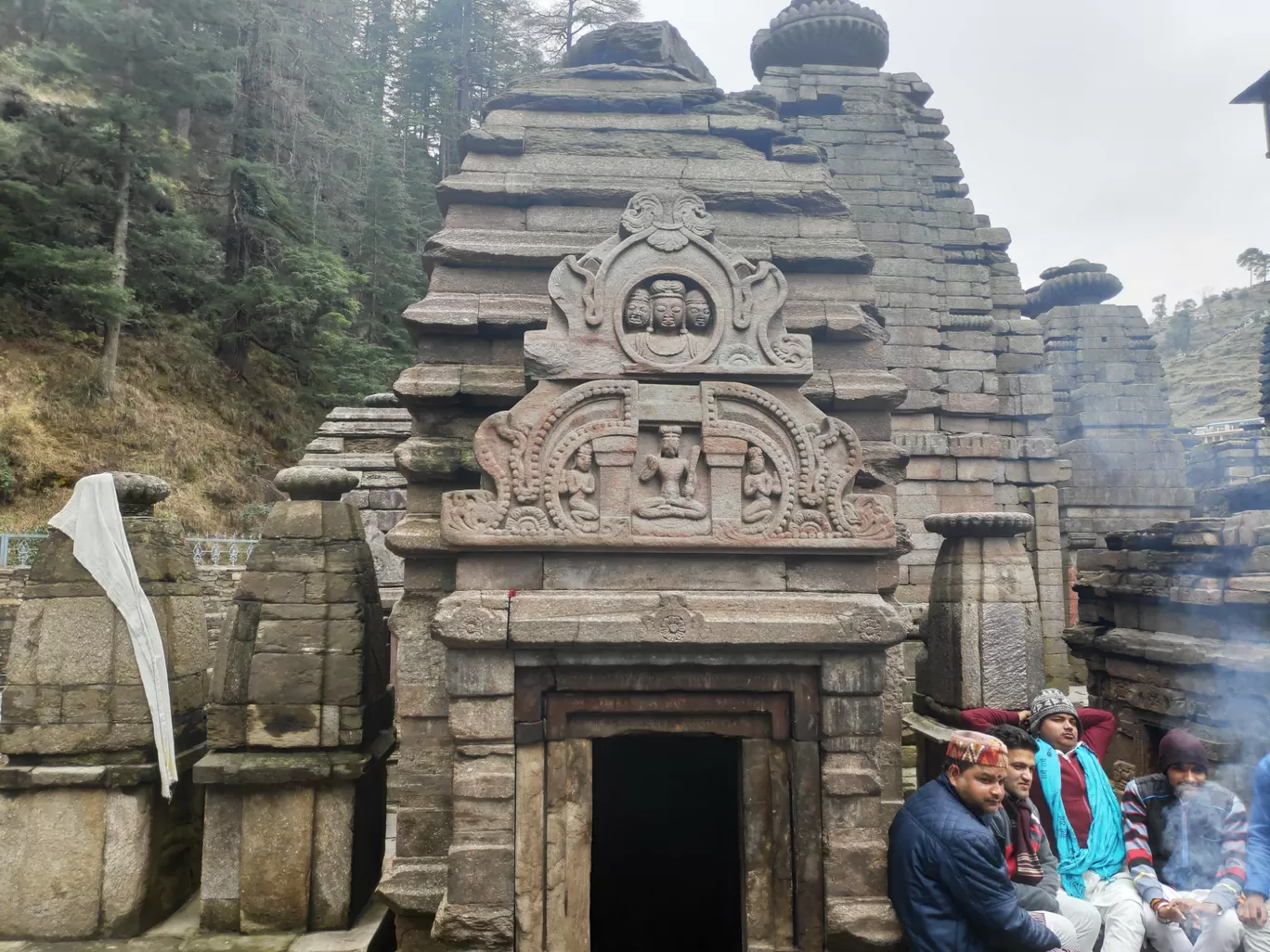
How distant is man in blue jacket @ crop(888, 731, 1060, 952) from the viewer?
12.4ft

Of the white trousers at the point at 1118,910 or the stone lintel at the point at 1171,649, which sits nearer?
the white trousers at the point at 1118,910

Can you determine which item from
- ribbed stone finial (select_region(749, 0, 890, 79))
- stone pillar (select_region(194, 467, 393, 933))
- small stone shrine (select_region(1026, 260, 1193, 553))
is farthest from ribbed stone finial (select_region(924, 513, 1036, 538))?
small stone shrine (select_region(1026, 260, 1193, 553))

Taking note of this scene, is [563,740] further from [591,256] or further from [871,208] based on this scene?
[871,208]

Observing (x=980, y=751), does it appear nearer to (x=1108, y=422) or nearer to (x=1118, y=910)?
(x=1118, y=910)

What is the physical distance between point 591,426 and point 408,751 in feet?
7.39

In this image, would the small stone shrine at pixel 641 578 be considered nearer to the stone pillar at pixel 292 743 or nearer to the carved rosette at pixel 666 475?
the carved rosette at pixel 666 475

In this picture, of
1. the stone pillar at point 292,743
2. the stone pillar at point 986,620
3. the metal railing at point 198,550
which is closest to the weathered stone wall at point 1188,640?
the stone pillar at point 986,620

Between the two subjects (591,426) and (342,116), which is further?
(342,116)

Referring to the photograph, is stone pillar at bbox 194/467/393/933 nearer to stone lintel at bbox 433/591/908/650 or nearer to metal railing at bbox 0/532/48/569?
stone lintel at bbox 433/591/908/650

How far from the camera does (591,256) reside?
4.79 meters

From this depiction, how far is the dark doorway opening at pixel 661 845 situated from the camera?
7047 mm

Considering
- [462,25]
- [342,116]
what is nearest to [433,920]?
[342,116]

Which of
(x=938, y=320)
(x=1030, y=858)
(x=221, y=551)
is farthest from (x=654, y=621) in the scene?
(x=221, y=551)

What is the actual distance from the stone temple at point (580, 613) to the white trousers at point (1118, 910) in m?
1.28
